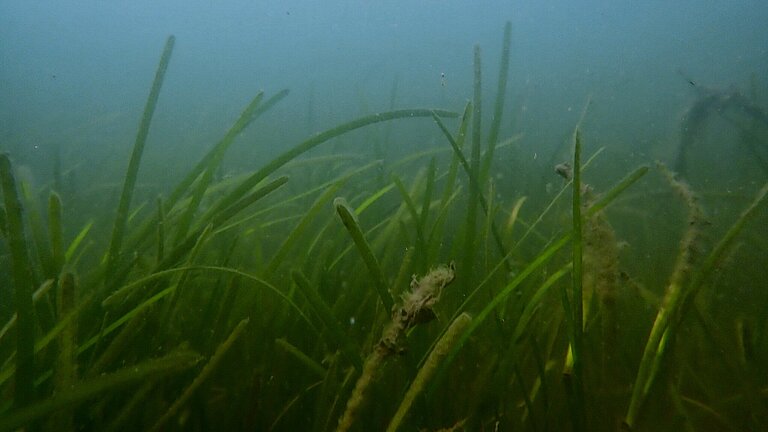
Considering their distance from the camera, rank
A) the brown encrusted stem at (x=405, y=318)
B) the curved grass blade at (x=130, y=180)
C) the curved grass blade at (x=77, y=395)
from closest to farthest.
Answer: the curved grass blade at (x=77, y=395)
the brown encrusted stem at (x=405, y=318)
the curved grass blade at (x=130, y=180)

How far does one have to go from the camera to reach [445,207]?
99 centimetres

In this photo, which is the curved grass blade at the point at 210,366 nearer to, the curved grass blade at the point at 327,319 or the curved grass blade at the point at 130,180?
the curved grass blade at the point at 327,319

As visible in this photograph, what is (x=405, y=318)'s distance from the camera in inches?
21.9

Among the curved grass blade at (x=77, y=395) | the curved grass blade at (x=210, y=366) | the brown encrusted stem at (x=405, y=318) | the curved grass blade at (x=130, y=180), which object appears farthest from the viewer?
the curved grass blade at (x=130, y=180)

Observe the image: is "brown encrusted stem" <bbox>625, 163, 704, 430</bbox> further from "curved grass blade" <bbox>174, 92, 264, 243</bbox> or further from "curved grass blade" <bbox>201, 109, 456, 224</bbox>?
"curved grass blade" <bbox>174, 92, 264, 243</bbox>

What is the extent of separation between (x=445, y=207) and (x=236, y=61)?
3901cm

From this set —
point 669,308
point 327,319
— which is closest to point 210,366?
point 327,319

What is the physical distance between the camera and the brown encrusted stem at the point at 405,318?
55 cm

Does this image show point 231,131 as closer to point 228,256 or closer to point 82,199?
point 228,256

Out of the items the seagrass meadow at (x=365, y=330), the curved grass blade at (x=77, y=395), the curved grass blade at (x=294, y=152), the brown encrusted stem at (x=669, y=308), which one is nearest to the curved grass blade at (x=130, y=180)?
the seagrass meadow at (x=365, y=330)

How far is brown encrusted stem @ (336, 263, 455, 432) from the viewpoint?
55cm

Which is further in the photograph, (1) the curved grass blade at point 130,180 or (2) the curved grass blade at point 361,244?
(1) the curved grass blade at point 130,180

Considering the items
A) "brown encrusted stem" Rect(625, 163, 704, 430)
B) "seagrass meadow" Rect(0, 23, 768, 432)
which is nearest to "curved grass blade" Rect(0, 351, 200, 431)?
"seagrass meadow" Rect(0, 23, 768, 432)

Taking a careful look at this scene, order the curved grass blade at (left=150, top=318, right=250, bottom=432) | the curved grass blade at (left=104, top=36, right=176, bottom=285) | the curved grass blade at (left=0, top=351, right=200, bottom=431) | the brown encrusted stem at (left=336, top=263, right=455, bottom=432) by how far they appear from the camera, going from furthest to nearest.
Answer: the curved grass blade at (left=104, top=36, right=176, bottom=285) < the curved grass blade at (left=150, top=318, right=250, bottom=432) < the brown encrusted stem at (left=336, top=263, right=455, bottom=432) < the curved grass blade at (left=0, top=351, right=200, bottom=431)
